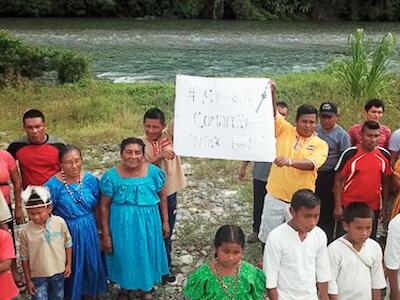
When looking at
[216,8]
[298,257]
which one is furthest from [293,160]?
[216,8]

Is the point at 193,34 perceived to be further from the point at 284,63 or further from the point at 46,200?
the point at 46,200

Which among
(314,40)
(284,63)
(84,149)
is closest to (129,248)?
(84,149)

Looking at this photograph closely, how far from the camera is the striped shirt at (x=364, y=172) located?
3.98 m

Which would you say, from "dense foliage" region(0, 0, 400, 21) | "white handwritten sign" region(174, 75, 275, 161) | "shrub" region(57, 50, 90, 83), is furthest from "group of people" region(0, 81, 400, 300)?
"dense foliage" region(0, 0, 400, 21)

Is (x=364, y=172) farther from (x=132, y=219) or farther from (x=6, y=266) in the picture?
(x=6, y=266)

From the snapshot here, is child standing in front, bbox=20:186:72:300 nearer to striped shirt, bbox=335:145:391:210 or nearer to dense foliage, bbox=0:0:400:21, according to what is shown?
striped shirt, bbox=335:145:391:210

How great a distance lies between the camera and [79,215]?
11.8 ft

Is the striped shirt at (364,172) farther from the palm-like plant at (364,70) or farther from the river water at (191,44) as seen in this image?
the river water at (191,44)

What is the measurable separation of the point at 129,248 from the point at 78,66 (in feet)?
34.9

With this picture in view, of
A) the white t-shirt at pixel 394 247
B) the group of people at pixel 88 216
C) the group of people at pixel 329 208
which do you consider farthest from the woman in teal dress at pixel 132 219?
the white t-shirt at pixel 394 247

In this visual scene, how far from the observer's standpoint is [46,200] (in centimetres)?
334

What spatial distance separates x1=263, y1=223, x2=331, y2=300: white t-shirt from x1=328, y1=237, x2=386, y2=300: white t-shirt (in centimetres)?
10

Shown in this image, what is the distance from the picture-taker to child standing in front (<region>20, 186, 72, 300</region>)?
3.33 metres

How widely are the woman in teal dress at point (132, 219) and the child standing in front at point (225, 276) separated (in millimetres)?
759
